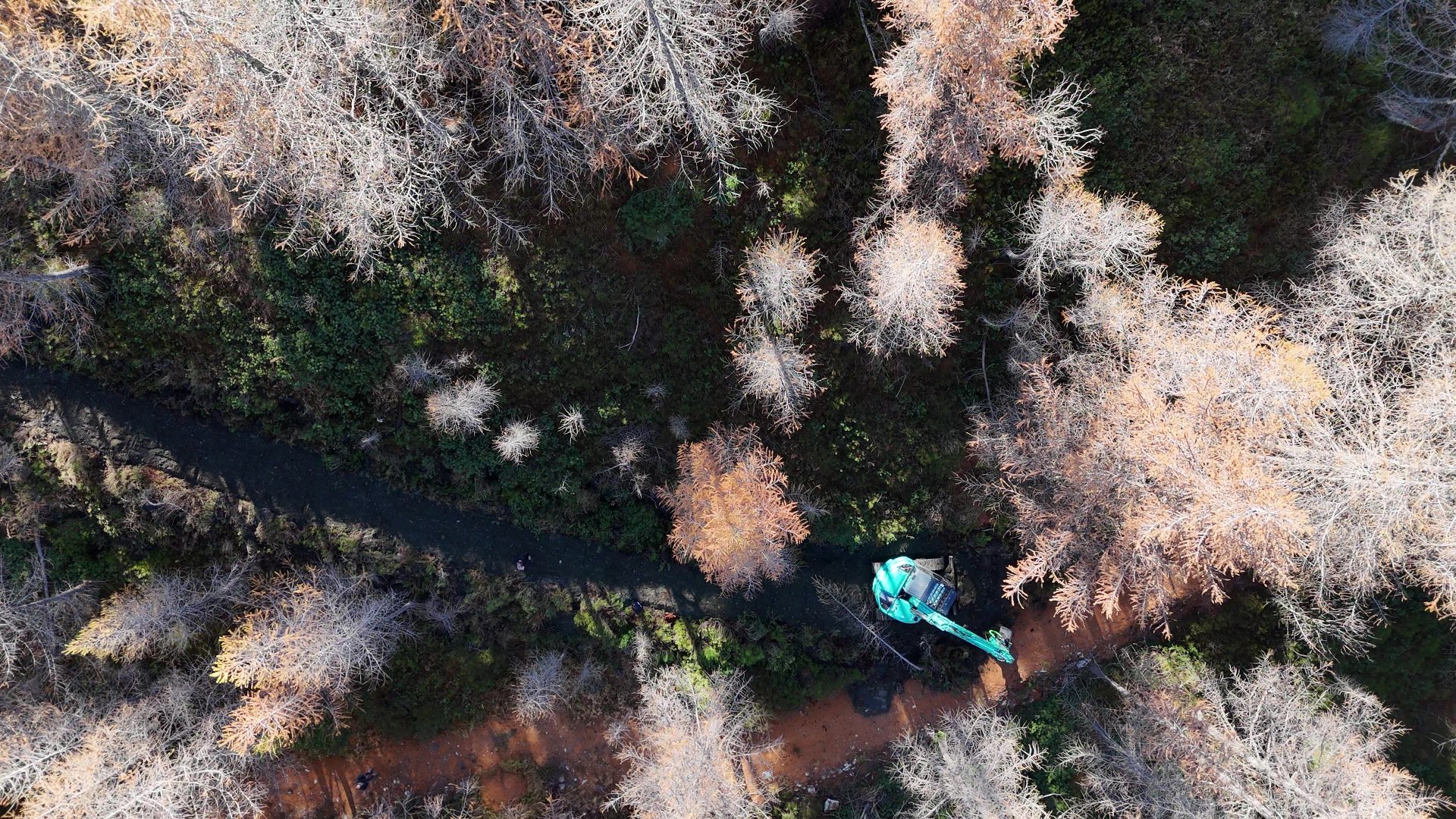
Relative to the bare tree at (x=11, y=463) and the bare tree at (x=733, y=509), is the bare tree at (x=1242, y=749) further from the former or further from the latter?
the bare tree at (x=11, y=463)

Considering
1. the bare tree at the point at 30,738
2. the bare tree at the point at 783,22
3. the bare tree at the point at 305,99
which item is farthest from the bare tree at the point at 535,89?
the bare tree at the point at 30,738

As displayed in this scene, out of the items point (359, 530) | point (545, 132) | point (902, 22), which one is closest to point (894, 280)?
point (902, 22)

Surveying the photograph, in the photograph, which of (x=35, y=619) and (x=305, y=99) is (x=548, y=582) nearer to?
(x=35, y=619)

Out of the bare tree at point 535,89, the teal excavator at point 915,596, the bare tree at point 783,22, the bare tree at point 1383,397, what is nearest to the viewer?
the bare tree at point 535,89

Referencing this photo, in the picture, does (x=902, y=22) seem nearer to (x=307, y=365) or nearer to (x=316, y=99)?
(x=316, y=99)

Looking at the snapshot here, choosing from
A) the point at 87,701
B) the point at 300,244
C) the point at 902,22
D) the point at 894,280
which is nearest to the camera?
the point at 902,22

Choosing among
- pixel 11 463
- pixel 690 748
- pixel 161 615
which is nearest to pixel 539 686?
pixel 690 748
